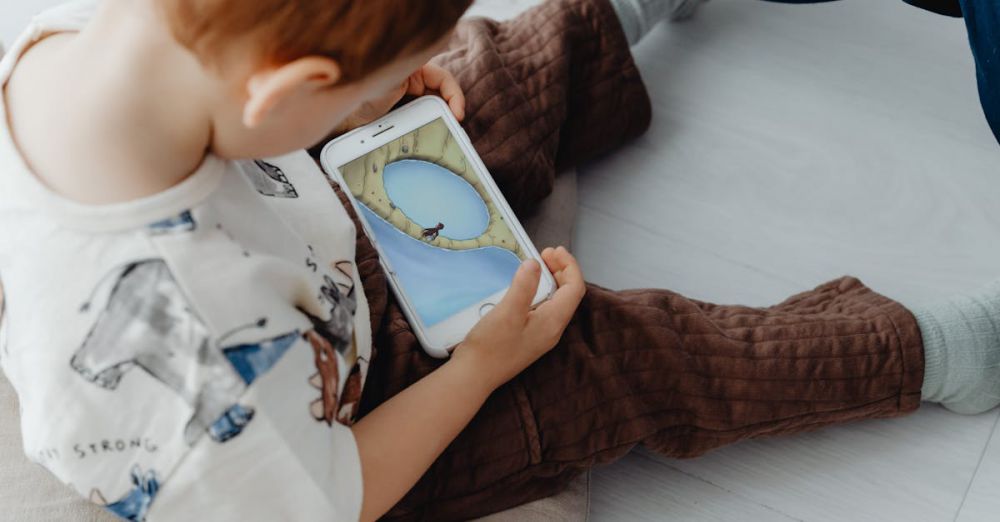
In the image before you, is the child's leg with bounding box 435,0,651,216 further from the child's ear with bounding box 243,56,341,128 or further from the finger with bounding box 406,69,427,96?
the child's ear with bounding box 243,56,341,128

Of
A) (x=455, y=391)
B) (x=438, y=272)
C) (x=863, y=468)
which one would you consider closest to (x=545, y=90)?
(x=438, y=272)

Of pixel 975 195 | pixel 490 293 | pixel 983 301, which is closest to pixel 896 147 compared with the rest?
pixel 975 195

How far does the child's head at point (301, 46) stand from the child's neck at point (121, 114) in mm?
14

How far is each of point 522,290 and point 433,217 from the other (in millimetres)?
109

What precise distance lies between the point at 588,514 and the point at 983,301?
36 centimetres

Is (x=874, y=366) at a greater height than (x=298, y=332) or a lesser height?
lesser

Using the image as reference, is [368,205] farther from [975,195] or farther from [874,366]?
[975,195]

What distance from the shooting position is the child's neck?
444 mm

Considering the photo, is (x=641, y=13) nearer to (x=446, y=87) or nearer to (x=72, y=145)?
(x=446, y=87)

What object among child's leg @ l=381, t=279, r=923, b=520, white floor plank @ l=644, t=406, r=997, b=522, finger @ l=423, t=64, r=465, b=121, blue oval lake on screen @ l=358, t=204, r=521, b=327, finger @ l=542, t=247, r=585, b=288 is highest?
finger @ l=423, t=64, r=465, b=121

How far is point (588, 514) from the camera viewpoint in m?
0.78

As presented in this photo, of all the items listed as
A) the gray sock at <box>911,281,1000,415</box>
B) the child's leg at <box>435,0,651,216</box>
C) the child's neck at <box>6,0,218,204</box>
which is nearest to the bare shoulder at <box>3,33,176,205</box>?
the child's neck at <box>6,0,218,204</box>

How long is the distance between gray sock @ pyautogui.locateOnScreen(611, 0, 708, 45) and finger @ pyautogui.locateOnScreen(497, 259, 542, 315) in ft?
1.10

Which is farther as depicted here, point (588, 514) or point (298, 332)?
point (588, 514)
